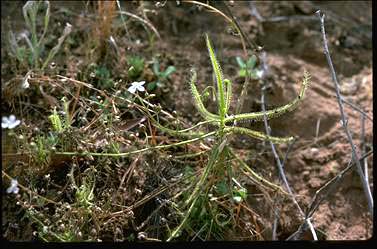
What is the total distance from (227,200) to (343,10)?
1.15 metres

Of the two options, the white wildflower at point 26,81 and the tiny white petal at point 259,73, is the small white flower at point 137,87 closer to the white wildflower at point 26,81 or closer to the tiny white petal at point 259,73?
the white wildflower at point 26,81

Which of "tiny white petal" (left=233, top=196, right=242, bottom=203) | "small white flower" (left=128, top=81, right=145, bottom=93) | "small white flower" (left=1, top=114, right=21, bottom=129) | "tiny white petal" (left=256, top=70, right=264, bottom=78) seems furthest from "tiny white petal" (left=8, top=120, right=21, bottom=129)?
"tiny white petal" (left=256, top=70, right=264, bottom=78)

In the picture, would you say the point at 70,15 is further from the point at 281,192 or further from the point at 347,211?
the point at 347,211

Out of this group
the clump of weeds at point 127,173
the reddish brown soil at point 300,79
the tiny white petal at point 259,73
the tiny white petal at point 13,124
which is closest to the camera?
the clump of weeds at point 127,173

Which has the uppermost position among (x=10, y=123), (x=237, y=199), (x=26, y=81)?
(x=26, y=81)

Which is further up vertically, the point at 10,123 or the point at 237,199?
the point at 10,123

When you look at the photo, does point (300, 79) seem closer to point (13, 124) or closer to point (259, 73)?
point (259, 73)

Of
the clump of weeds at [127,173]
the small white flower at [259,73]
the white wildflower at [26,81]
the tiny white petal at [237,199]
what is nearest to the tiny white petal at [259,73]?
the small white flower at [259,73]

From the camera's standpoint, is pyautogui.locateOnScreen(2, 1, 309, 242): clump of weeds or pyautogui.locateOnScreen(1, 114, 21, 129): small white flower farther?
pyautogui.locateOnScreen(1, 114, 21, 129): small white flower

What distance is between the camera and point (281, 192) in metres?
1.87

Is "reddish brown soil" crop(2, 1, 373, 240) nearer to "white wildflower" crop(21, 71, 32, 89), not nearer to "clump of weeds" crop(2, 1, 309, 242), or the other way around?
"clump of weeds" crop(2, 1, 309, 242)

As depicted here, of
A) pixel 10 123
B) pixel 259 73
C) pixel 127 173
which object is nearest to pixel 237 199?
pixel 127 173

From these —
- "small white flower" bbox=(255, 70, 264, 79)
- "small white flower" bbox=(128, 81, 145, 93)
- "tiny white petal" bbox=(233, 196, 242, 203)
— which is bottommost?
"tiny white petal" bbox=(233, 196, 242, 203)

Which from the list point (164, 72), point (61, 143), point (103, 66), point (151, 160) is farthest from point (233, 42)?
point (61, 143)
